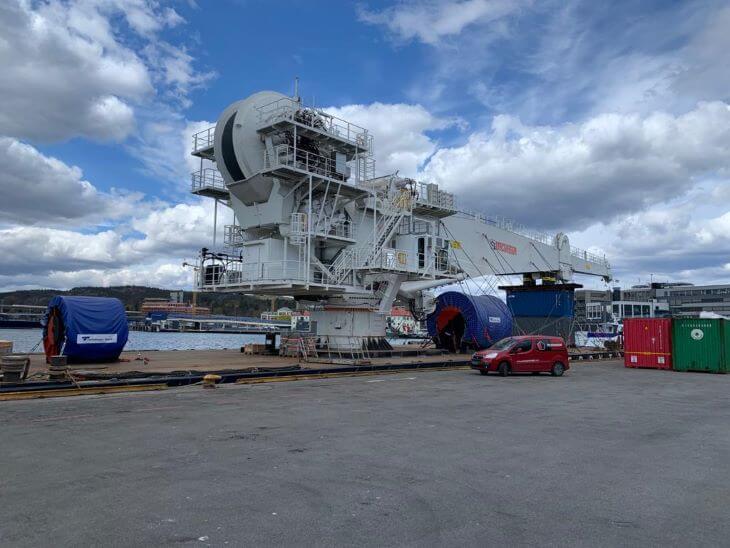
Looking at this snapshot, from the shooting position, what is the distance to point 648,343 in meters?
30.3

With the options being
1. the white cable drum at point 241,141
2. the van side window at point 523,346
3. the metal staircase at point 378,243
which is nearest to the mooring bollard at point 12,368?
the white cable drum at point 241,141

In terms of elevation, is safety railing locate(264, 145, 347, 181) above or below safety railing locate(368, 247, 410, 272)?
above

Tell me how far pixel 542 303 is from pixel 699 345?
10155 millimetres

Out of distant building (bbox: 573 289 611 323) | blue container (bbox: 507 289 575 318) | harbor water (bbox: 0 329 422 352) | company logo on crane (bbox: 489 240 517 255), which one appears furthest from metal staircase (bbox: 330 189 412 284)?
distant building (bbox: 573 289 611 323)

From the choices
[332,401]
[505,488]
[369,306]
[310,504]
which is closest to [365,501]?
[310,504]

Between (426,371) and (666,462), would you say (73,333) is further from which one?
(666,462)

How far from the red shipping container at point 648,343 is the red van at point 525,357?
27.3 feet

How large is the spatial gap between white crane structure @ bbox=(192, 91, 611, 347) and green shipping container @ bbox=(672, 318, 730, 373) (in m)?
10.7

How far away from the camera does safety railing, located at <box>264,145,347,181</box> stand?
2605cm

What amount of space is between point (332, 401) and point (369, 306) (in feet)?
48.2

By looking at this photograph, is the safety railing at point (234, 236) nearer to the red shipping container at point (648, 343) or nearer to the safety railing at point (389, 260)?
the safety railing at point (389, 260)

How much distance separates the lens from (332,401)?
14.8m

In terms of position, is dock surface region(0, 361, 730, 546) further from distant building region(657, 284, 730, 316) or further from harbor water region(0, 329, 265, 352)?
distant building region(657, 284, 730, 316)

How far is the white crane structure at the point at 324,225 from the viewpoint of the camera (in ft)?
88.1
